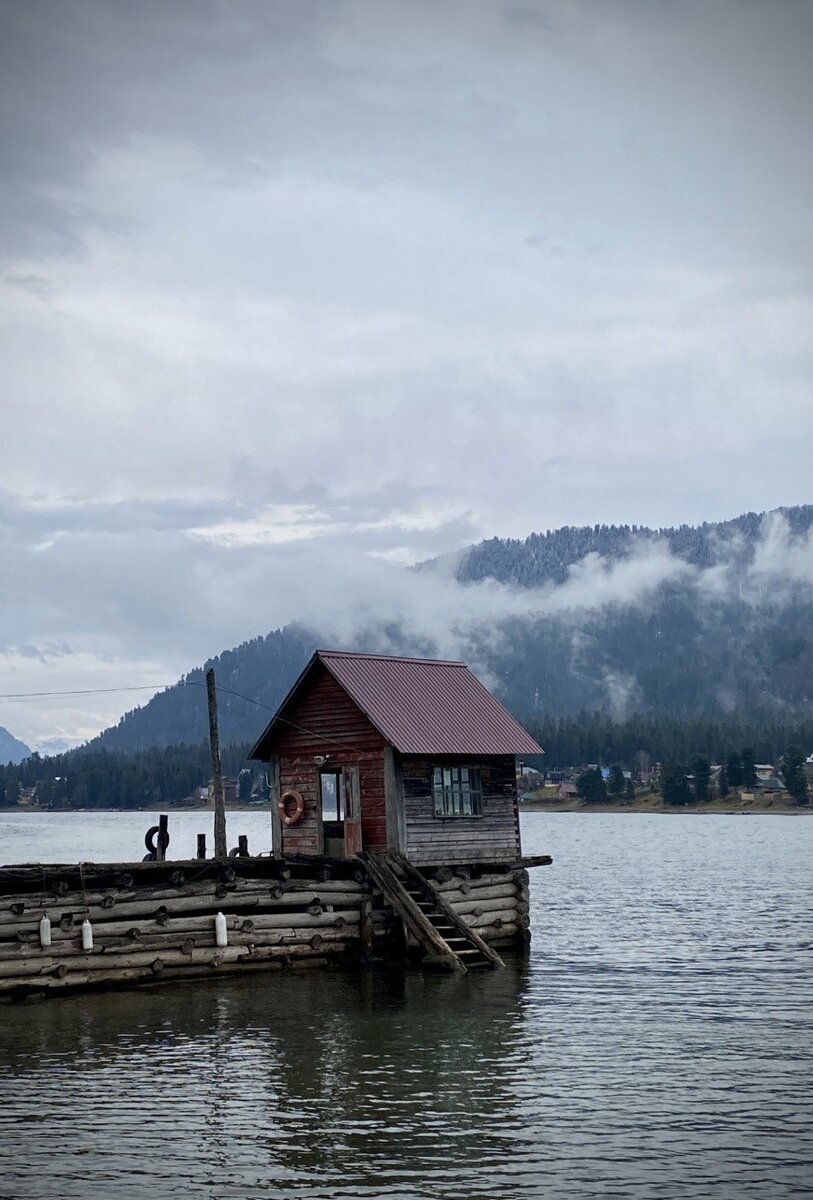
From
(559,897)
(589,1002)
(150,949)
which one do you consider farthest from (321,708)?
(559,897)

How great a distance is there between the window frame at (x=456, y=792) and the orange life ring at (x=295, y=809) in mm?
4660

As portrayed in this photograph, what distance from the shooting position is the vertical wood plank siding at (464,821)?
133 feet

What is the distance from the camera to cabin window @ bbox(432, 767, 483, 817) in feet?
137

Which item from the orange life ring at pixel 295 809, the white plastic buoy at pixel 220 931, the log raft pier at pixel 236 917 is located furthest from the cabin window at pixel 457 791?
Answer: the white plastic buoy at pixel 220 931

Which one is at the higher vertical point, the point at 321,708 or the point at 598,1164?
the point at 321,708

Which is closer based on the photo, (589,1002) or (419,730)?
(589,1002)

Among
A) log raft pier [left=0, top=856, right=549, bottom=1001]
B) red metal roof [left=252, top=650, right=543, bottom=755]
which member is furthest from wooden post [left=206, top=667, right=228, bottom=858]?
log raft pier [left=0, top=856, right=549, bottom=1001]

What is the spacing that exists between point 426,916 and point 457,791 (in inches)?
193

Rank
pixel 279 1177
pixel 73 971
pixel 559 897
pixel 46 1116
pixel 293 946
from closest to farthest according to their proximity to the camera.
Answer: pixel 279 1177
pixel 46 1116
pixel 73 971
pixel 293 946
pixel 559 897

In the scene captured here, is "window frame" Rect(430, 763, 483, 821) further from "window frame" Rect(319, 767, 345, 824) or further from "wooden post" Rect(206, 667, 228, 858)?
"wooden post" Rect(206, 667, 228, 858)

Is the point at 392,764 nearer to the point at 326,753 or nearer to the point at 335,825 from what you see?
the point at 326,753

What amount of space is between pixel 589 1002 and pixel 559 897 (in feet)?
119

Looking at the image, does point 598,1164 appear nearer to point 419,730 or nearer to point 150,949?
point 150,949

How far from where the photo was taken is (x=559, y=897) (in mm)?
69250
